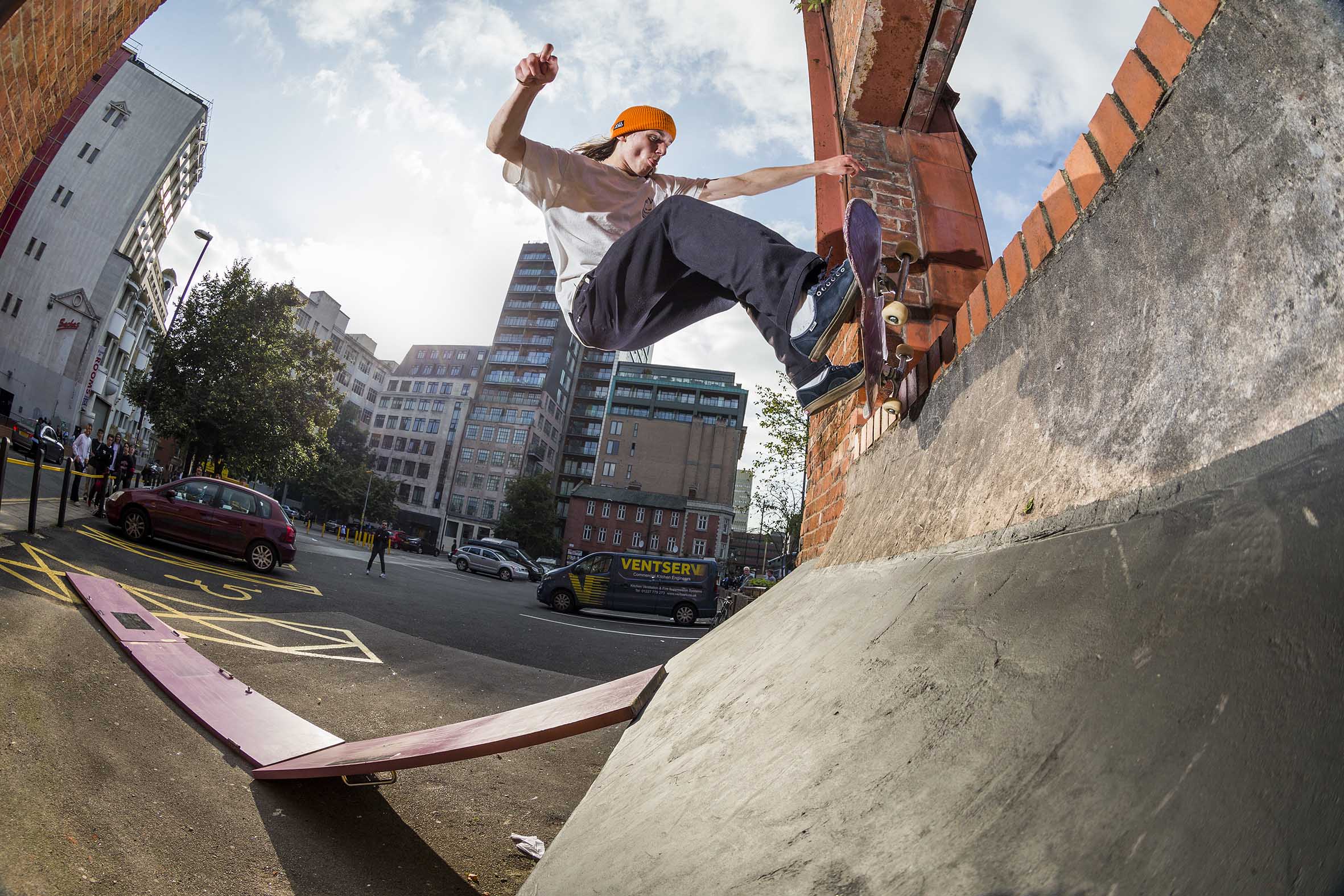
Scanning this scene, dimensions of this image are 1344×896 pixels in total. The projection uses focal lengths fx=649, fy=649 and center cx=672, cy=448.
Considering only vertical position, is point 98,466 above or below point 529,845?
above

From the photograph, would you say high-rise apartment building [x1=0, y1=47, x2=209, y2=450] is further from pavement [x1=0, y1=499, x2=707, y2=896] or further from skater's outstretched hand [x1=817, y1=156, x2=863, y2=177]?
skater's outstretched hand [x1=817, y1=156, x2=863, y2=177]

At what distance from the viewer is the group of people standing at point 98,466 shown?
13680mm

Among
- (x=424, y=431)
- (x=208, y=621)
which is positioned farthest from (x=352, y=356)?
(x=208, y=621)

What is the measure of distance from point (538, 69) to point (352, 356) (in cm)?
9299

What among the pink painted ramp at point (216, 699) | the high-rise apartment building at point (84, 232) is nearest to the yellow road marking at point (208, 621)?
the pink painted ramp at point (216, 699)

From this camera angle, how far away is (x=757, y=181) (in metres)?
2.88

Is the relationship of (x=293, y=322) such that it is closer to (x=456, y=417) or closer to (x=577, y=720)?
(x=577, y=720)

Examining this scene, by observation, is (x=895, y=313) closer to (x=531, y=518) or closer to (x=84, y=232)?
(x=84, y=232)

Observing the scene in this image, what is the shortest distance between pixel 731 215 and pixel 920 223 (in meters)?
1.79

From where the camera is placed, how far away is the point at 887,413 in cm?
266

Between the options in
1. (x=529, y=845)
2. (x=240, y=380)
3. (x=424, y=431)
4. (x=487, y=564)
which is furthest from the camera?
(x=424, y=431)

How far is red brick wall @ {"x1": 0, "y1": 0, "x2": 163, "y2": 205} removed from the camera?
3.85m

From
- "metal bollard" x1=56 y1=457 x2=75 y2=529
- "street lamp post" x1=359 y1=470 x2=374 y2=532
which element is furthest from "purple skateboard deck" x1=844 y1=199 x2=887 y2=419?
"street lamp post" x1=359 y1=470 x2=374 y2=532

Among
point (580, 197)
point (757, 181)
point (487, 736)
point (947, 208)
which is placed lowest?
point (487, 736)
